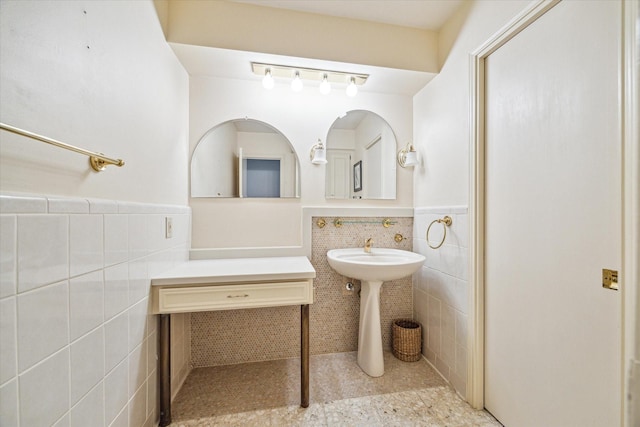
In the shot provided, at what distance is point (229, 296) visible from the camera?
1.22 m

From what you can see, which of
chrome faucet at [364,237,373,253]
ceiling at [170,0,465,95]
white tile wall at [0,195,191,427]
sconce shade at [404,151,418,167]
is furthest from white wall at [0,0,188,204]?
sconce shade at [404,151,418,167]

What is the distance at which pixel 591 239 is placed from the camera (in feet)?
2.84

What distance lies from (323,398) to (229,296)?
2.68 ft

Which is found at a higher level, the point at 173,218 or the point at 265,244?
the point at 173,218

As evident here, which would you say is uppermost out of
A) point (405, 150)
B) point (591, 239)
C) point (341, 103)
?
point (341, 103)

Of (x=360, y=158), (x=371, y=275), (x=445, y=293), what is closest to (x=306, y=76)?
(x=360, y=158)

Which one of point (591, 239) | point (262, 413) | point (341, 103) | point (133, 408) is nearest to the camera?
point (591, 239)

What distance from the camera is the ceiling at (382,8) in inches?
56.0

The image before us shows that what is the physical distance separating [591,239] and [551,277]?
221 millimetres

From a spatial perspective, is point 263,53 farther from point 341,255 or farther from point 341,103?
point 341,255

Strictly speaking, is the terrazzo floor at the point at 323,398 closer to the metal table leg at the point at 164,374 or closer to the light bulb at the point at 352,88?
the metal table leg at the point at 164,374

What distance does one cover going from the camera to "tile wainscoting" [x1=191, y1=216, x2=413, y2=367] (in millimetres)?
1713

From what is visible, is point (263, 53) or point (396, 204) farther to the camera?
point (396, 204)

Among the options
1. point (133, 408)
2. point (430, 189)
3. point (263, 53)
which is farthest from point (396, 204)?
point (133, 408)
